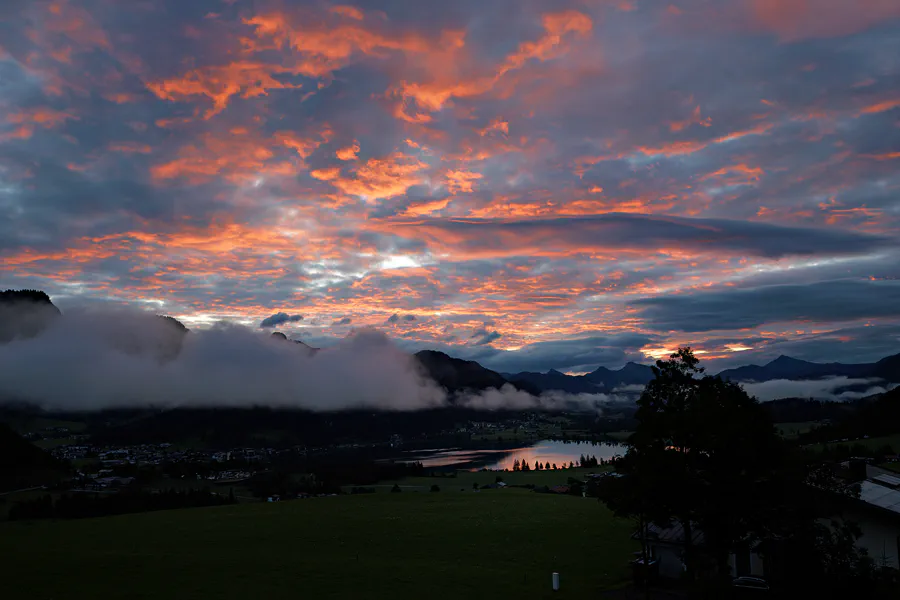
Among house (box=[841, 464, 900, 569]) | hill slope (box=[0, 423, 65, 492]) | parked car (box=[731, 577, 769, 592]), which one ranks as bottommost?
hill slope (box=[0, 423, 65, 492])

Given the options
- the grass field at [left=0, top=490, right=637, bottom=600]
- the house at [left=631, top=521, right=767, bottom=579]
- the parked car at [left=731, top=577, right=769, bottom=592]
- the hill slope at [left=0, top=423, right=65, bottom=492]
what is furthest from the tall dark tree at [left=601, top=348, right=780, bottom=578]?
Result: the hill slope at [left=0, top=423, right=65, bottom=492]

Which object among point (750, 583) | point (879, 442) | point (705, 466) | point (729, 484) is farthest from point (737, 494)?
point (879, 442)

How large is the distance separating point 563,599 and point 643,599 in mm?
4655

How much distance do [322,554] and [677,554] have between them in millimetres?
30188

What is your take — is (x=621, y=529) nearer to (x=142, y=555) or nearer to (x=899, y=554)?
(x=899, y=554)

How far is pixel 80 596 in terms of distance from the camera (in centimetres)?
3597

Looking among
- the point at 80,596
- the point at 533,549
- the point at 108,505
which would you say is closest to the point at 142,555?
the point at 80,596

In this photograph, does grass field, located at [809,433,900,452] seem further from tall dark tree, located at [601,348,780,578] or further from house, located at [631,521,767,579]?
tall dark tree, located at [601,348,780,578]

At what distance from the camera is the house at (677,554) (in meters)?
36.3

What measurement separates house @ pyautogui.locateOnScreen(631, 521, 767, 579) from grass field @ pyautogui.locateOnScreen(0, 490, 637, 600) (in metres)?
2.95

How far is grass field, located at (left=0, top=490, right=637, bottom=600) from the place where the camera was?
→ 38281mm

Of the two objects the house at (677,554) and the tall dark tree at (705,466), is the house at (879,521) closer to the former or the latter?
the house at (677,554)

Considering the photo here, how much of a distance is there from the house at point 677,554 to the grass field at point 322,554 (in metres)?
2.95

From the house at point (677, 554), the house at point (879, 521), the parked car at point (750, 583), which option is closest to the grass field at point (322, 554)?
the house at point (677, 554)
